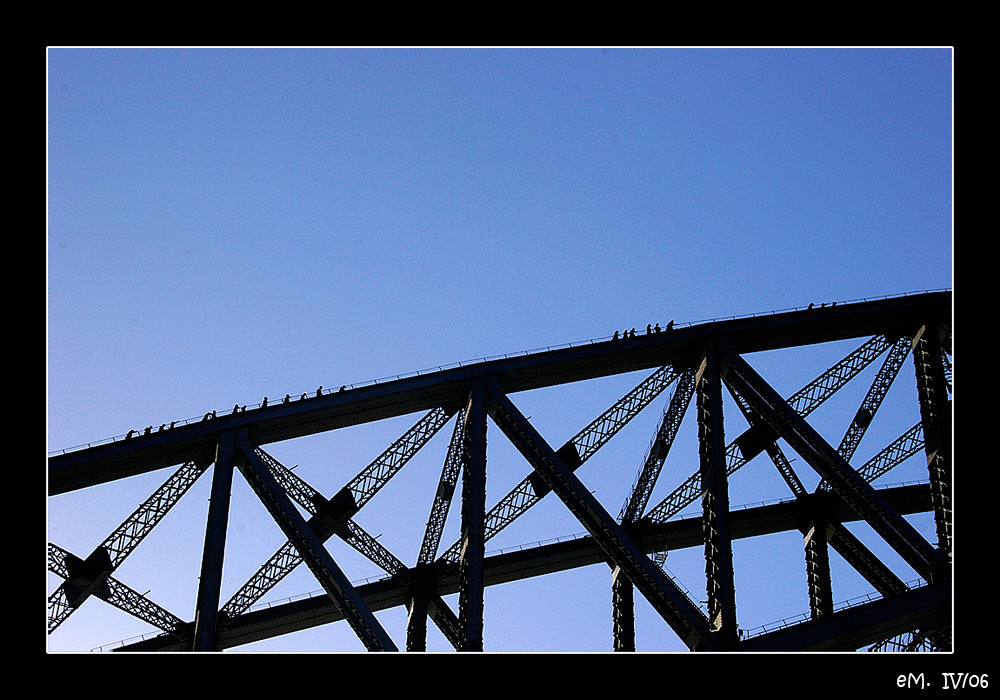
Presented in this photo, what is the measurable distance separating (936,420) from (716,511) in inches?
313

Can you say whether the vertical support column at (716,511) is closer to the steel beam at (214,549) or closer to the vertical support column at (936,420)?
the vertical support column at (936,420)

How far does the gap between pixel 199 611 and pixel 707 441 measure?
12614mm

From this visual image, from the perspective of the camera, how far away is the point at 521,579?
35969 mm

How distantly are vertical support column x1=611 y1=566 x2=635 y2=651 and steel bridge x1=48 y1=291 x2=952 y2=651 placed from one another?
0.06 meters

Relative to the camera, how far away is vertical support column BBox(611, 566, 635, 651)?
30797 mm

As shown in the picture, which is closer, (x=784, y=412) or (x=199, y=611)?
(x=199, y=611)

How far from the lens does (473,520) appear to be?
28109mm

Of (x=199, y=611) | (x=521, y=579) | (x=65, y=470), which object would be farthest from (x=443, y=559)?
(x=65, y=470)

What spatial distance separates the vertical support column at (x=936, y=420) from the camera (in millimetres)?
31969

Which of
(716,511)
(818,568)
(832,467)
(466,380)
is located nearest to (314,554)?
(466,380)

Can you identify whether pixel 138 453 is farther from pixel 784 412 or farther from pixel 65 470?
pixel 784 412
